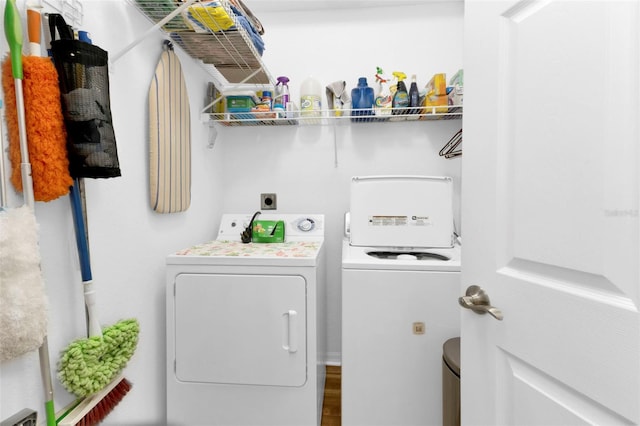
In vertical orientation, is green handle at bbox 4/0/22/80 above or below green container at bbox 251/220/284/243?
above

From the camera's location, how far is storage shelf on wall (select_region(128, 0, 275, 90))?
4.46 ft

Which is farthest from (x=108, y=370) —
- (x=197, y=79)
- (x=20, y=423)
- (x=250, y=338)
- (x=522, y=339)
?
(x=197, y=79)

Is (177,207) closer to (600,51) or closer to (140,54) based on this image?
(140,54)

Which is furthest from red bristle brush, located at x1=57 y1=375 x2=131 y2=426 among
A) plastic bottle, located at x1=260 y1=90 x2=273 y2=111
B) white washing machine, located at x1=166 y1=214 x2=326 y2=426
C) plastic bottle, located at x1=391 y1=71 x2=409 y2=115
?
plastic bottle, located at x1=391 y1=71 x2=409 y2=115

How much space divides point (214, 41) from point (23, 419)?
173cm

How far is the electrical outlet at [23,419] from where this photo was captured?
2.85ft

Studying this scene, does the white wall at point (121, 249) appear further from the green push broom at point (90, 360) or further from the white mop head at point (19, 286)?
the white mop head at point (19, 286)

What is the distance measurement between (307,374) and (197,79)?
6.27ft

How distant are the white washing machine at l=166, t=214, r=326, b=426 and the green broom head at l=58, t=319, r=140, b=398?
1.15 feet

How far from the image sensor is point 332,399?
195 centimetres

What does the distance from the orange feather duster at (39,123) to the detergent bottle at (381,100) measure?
1650mm

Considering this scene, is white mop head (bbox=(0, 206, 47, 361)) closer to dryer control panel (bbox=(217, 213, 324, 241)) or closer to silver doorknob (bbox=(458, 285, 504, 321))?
silver doorknob (bbox=(458, 285, 504, 321))

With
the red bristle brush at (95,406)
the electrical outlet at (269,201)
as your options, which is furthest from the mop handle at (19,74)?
the electrical outlet at (269,201)

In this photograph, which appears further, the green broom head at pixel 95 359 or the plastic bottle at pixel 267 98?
the plastic bottle at pixel 267 98
